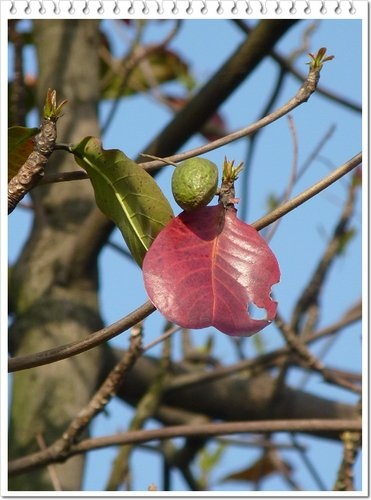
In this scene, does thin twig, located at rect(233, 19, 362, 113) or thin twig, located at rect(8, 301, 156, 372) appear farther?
thin twig, located at rect(233, 19, 362, 113)

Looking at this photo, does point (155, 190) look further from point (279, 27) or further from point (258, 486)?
point (258, 486)

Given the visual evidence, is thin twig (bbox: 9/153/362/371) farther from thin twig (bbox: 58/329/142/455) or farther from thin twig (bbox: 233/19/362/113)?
thin twig (bbox: 233/19/362/113)

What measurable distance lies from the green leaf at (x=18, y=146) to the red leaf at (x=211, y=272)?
0.14 m

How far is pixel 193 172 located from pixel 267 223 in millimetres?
65

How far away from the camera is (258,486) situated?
5.35 ft

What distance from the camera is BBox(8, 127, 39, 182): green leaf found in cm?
74

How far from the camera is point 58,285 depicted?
1513mm

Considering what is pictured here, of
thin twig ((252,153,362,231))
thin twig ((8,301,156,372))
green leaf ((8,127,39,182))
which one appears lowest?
thin twig ((8,301,156,372))

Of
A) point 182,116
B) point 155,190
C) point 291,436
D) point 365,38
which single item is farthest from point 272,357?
point 155,190

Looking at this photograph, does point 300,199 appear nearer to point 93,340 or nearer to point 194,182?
point 194,182

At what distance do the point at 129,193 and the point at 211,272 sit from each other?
9 centimetres

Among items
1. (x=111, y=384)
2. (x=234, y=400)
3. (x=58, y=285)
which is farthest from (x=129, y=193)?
(x=234, y=400)

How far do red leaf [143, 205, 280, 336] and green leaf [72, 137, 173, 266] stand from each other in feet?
0.08

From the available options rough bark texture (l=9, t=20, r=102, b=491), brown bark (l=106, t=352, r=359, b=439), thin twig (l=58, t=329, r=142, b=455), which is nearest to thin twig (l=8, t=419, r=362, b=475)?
thin twig (l=58, t=329, r=142, b=455)
